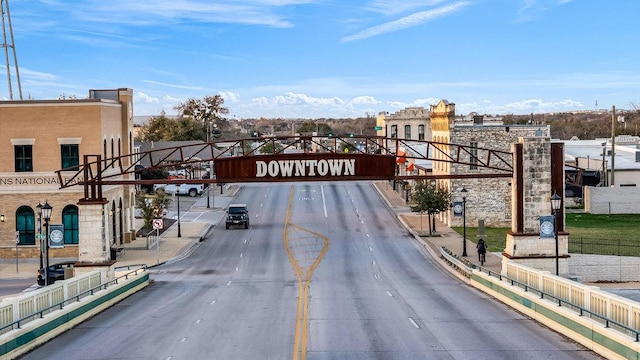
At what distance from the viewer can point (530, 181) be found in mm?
34625

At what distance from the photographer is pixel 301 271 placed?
141ft

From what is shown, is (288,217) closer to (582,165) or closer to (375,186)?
(375,186)

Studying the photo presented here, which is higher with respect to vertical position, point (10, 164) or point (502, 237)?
point (10, 164)

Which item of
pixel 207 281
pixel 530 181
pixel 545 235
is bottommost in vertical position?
pixel 207 281

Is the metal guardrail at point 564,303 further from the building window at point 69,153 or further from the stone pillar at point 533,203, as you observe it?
the building window at point 69,153

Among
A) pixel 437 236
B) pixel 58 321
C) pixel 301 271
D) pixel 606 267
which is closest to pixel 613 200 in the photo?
pixel 437 236

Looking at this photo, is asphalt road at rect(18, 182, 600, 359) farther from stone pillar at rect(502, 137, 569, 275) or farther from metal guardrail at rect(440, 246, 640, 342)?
stone pillar at rect(502, 137, 569, 275)

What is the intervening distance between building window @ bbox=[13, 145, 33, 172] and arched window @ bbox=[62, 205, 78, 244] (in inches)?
132

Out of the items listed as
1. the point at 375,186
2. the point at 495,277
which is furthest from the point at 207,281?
the point at 375,186

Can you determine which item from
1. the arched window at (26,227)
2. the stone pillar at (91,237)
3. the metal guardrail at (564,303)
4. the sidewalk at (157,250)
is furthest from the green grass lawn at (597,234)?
the arched window at (26,227)

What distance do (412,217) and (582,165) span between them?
27498mm

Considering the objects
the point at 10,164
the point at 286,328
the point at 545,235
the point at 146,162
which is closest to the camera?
the point at 286,328

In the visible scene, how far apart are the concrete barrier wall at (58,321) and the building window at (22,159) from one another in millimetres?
18096

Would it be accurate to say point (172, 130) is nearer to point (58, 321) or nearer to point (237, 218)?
point (237, 218)
